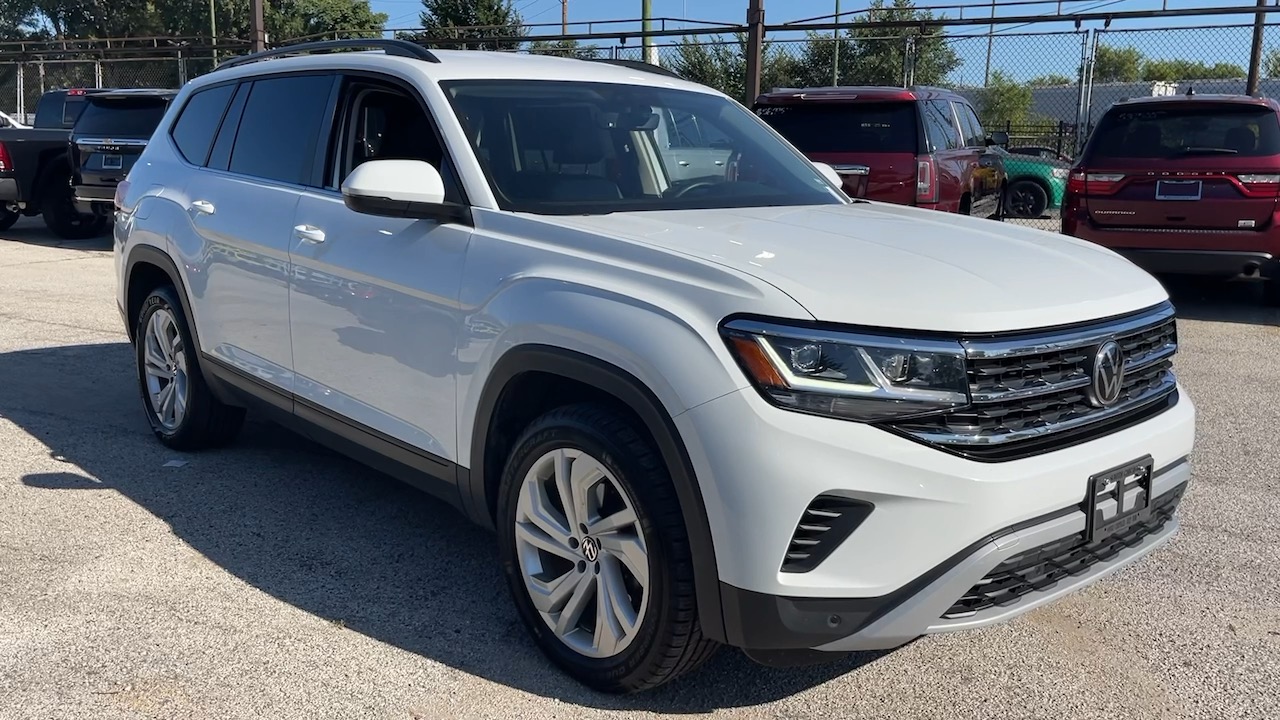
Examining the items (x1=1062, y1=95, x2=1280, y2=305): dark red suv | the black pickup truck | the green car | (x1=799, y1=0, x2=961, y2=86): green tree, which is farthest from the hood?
(x1=799, y1=0, x2=961, y2=86): green tree

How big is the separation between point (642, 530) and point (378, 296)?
4.64 ft

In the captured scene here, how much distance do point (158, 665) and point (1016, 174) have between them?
50.2 feet

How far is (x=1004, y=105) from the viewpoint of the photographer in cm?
3231

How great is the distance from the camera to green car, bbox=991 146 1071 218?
54.0ft

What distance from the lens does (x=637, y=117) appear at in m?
4.25

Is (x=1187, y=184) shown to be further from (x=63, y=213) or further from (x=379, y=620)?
(x=63, y=213)

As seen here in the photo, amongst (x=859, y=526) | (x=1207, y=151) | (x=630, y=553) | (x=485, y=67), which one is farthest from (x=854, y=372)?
(x=1207, y=151)

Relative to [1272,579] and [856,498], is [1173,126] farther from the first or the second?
[856,498]

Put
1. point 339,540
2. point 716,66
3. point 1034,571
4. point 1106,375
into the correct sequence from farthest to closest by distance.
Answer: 1. point 716,66
2. point 339,540
3. point 1106,375
4. point 1034,571

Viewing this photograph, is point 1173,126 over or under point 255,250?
over

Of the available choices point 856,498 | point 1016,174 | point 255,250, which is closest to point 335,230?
point 255,250

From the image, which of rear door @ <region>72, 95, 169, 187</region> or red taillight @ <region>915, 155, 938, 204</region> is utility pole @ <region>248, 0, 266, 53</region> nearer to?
rear door @ <region>72, 95, 169, 187</region>

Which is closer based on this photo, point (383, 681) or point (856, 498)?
point (856, 498)

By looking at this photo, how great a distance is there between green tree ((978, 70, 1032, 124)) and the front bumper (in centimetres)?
2924
